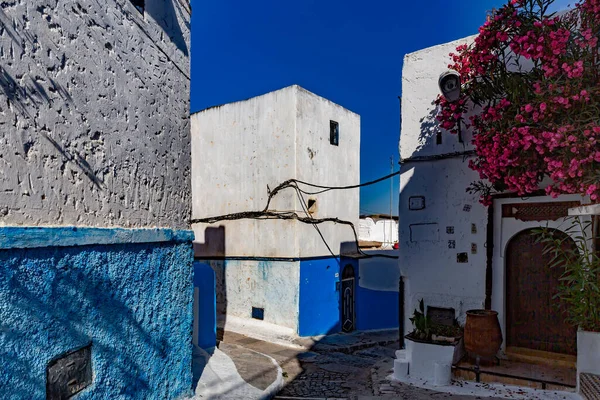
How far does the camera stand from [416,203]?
7598 mm

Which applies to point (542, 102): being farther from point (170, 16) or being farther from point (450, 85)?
point (170, 16)

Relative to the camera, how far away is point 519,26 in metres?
5.67

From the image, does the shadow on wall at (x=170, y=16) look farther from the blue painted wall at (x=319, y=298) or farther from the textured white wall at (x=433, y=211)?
the blue painted wall at (x=319, y=298)

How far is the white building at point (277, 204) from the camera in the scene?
12.6m

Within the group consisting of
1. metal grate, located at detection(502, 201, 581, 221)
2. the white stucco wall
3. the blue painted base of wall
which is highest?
metal grate, located at detection(502, 201, 581, 221)

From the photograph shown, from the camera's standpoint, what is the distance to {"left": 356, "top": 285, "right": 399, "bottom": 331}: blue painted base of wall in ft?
47.2

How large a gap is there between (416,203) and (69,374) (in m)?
5.76

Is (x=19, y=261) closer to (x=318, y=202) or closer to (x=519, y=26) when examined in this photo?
(x=519, y=26)

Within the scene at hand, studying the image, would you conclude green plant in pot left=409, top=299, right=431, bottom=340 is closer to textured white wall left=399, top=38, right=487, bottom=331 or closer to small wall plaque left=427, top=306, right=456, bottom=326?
small wall plaque left=427, top=306, right=456, bottom=326

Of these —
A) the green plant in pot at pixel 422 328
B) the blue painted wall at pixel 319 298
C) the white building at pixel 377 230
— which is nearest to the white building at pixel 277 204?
the blue painted wall at pixel 319 298

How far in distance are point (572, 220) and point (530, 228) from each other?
56 cm

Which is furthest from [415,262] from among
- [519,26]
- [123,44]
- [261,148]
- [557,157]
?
[261,148]

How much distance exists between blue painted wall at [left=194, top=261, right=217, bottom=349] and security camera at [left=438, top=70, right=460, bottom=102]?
5.17 m

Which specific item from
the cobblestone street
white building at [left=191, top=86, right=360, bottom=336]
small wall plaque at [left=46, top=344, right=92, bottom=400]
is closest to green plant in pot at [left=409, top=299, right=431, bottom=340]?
the cobblestone street
